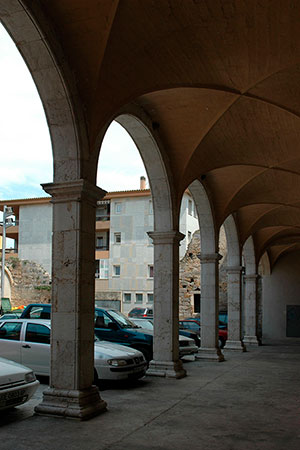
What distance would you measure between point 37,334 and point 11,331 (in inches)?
23.1

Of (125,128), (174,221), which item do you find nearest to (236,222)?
(174,221)

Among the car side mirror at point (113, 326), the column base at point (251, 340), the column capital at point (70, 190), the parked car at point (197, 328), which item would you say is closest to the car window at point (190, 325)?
the parked car at point (197, 328)

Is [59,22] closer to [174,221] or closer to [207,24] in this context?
[207,24]

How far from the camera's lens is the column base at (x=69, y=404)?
251 inches

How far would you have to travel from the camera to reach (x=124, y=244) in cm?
3797

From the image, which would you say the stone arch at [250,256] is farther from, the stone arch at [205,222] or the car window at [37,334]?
the car window at [37,334]

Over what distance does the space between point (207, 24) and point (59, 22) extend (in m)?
2.13

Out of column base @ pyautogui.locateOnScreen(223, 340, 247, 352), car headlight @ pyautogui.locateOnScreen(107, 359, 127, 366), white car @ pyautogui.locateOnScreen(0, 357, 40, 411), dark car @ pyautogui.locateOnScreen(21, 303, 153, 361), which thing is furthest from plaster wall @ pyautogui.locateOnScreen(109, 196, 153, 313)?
white car @ pyautogui.locateOnScreen(0, 357, 40, 411)

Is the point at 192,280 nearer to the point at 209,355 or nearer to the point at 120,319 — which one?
the point at 209,355

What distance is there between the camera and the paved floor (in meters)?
5.49

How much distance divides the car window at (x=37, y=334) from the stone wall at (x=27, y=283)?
2491 cm

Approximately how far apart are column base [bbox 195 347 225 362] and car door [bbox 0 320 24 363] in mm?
6105

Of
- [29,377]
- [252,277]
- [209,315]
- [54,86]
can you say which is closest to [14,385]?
[29,377]

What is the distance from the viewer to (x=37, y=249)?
4059 centimetres
